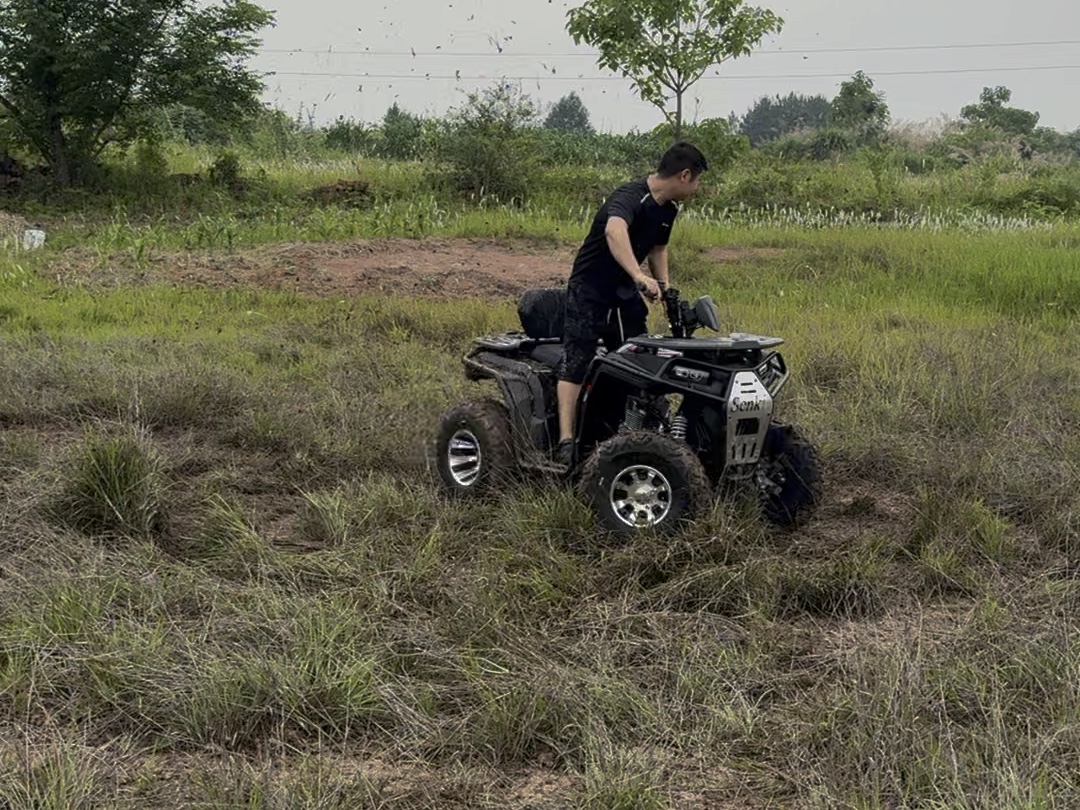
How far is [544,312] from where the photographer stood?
6051 mm

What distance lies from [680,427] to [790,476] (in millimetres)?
690

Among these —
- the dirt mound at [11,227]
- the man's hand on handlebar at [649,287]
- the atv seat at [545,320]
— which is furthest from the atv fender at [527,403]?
the dirt mound at [11,227]

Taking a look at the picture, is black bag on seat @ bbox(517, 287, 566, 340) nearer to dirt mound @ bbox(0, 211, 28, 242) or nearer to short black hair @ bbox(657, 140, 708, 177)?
short black hair @ bbox(657, 140, 708, 177)

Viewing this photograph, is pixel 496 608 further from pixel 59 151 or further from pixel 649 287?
pixel 59 151

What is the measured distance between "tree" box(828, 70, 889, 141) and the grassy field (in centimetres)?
3426

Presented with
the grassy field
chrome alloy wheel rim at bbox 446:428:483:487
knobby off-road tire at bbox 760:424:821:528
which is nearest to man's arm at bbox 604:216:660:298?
knobby off-road tire at bbox 760:424:821:528

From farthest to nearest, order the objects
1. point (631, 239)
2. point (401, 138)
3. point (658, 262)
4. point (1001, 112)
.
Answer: point (1001, 112), point (401, 138), point (658, 262), point (631, 239)

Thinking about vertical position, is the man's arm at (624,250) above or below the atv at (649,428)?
above

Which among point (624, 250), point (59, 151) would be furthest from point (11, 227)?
point (624, 250)

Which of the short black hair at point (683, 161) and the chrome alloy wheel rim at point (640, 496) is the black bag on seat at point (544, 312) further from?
the chrome alloy wheel rim at point (640, 496)

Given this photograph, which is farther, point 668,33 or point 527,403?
point 668,33

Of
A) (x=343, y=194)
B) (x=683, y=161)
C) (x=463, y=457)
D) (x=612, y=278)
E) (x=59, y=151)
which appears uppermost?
(x=59, y=151)

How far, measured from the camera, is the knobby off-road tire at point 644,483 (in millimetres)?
4883

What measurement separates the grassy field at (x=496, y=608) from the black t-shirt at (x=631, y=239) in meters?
1.05
